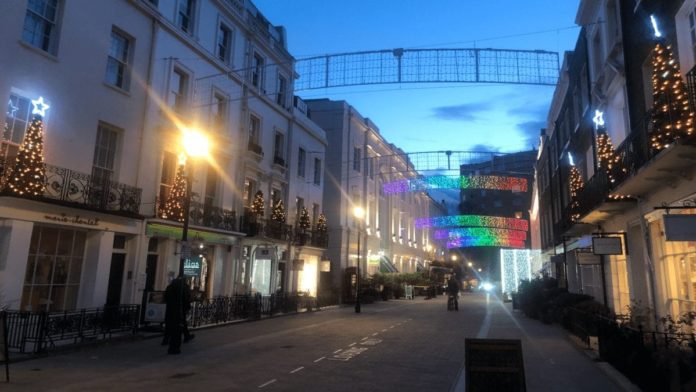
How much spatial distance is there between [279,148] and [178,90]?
9.12m

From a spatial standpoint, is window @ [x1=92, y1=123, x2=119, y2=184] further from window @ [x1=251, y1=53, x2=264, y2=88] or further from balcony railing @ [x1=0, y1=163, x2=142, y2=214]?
window @ [x1=251, y1=53, x2=264, y2=88]

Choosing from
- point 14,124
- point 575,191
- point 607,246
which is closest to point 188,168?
point 14,124

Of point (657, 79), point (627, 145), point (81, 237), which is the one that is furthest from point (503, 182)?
point (81, 237)

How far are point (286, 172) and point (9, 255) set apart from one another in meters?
17.0

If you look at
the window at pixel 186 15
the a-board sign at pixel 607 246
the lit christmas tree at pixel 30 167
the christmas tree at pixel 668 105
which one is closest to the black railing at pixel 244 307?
the lit christmas tree at pixel 30 167

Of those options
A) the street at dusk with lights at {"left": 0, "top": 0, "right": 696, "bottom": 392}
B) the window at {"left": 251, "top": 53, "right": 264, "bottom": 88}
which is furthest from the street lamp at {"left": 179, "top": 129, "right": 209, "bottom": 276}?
the window at {"left": 251, "top": 53, "right": 264, "bottom": 88}

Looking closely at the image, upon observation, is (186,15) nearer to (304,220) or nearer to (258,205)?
(258,205)

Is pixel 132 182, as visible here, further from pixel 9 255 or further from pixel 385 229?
pixel 385 229

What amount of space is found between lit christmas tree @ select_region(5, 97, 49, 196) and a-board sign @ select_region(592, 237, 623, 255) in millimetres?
14351

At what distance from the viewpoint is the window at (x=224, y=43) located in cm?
2273

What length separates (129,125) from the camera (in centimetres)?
1686

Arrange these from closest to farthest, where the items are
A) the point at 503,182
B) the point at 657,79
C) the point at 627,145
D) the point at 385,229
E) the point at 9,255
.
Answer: the point at 657,79, the point at 627,145, the point at 9,255, the point at 503,182, the point at 385,229

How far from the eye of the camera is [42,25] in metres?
14.1

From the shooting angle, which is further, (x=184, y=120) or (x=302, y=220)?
(x=302, y=220)
